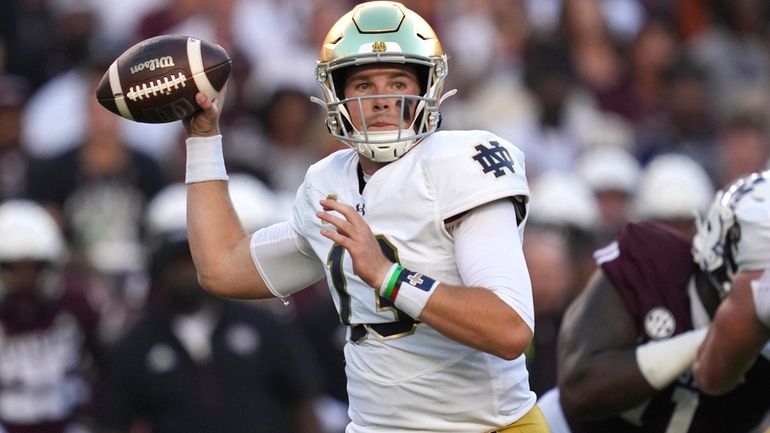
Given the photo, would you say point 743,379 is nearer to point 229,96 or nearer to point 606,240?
point 606,240

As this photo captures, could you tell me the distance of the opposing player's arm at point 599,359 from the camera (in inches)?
196

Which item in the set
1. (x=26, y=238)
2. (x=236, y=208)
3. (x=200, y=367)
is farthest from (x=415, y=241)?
(x=26, y=238)

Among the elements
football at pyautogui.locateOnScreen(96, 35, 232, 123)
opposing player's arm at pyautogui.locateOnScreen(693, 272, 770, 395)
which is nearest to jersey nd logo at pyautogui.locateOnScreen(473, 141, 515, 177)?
football at pyautogui.locateOnScreen(96, 35, 232, 123)

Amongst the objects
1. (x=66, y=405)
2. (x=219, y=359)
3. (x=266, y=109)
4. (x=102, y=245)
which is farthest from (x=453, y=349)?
(x=266, y=109)

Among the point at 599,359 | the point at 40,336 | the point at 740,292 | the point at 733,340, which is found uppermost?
the point at 740,292

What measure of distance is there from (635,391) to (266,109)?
5220 millimetres

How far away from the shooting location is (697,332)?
4.94m

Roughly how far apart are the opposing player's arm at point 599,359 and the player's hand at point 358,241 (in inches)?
47.7

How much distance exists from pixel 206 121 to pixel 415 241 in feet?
2.70

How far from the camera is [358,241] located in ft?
13.1

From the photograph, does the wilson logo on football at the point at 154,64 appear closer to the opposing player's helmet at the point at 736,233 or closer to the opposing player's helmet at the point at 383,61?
the opposing player's helmet at the point at 383,61

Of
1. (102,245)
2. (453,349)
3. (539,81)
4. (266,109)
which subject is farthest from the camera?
(539,81)

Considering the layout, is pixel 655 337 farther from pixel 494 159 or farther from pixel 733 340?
pixel 494 159

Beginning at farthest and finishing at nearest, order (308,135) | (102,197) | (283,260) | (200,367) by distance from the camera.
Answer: (308,135) → (102,197) → (200,367) → (283,260)
